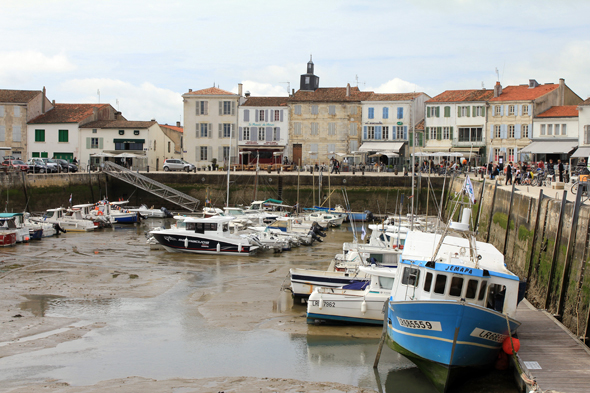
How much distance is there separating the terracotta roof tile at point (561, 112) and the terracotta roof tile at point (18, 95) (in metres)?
46.3

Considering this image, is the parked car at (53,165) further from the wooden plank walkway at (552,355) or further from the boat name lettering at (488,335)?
the boat name lettering at (488,335)

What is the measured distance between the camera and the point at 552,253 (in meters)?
Answer: 17.8

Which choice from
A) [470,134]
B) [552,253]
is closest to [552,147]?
[470,134]

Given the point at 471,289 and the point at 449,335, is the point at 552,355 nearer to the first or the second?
the point at 471,289

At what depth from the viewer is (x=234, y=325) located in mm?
17281

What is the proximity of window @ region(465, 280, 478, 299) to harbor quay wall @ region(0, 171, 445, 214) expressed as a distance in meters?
33.2

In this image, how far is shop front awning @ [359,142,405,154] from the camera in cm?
5802

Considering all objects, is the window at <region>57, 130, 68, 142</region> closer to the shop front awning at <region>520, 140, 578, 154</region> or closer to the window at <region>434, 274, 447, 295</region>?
the shop front awning at <region>520, 140, 578, 154</region>

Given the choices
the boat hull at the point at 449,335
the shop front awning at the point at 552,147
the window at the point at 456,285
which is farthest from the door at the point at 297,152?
the window at the point at 456,285

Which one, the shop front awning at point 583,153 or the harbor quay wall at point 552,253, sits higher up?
the shop front awning at point 583,153

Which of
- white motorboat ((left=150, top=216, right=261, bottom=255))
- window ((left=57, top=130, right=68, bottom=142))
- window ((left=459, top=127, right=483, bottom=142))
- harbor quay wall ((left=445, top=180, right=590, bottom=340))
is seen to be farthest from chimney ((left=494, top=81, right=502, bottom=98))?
window ((left=57, top=130, right=68, bottom=142))

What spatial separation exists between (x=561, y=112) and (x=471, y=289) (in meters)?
42.6

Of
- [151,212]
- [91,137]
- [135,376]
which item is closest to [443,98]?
[151,212]

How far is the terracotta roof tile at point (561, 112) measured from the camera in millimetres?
49812
